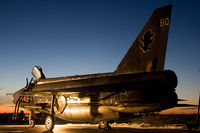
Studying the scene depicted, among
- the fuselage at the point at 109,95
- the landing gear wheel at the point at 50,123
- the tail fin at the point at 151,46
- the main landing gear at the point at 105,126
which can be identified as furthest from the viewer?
the main landing gear at the point at 105,126

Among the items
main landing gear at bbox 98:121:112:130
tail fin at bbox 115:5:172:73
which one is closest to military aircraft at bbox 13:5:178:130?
tail fin at bbox 115:5:172:73

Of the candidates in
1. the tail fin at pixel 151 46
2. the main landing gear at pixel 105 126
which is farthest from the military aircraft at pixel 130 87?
the main landing gear at pixel 105 126

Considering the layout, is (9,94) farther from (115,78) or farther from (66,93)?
(115,78)

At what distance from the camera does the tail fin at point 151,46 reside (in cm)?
895

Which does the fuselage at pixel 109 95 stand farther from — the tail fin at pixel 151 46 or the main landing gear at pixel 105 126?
the main landing gear at pixel 105 126

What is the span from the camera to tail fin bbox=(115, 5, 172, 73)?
29.4ft

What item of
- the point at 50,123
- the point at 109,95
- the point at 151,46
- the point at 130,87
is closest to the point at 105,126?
the point at 50,123

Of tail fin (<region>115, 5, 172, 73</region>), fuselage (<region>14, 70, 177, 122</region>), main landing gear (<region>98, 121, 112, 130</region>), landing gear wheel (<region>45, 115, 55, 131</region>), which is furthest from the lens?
main landing gear (<region>98, 121, 112, 130</region>)

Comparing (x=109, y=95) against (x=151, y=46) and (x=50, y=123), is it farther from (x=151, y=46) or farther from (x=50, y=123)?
(x=50, y=123)

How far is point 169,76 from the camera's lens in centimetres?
841

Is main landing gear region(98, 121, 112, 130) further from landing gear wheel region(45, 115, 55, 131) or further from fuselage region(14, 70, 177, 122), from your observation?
landing gear wheel region(45, 115, 55, 131)

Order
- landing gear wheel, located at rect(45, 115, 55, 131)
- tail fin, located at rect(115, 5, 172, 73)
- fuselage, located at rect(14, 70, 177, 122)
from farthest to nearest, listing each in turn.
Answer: landing gear wheel, located at rect(45, 115, 55, 131) → tail fin, located at rect(115, 5, 172, 73) → fuselage, located at rect(14, 70, 177, 122)

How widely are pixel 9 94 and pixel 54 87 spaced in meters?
4.86

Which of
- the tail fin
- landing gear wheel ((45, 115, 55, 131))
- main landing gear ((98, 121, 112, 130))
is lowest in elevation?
main landing gear ((98, 121, 112, 130))
